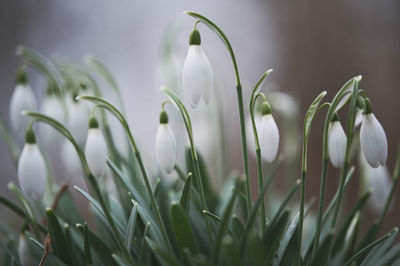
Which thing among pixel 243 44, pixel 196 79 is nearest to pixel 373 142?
pixel 196 79

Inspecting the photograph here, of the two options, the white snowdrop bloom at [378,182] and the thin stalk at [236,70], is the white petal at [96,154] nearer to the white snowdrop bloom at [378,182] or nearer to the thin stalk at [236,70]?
the thin stalk at [236,70]

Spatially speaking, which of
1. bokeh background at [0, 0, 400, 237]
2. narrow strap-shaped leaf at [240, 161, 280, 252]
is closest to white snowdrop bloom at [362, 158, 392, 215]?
narrow strap-shaped leaf at [240, 161, 280, 252]

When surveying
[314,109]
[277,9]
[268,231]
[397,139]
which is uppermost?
[277,9]

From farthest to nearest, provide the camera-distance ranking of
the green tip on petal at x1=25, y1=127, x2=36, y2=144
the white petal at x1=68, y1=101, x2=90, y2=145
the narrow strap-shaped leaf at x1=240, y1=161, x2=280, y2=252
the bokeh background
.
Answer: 1. the bokeh background
2. the white petal at x1=68, y1=101, x2=90, y2=145
3. the green tip on petal at x1=25, y1=127, x2=36, y2=144
4. the narrow strap-shaped leaf at x1=240, y1=161, x2=280, y2=252

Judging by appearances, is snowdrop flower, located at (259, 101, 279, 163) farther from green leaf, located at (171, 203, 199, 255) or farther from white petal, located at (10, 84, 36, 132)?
white petal, located at (10, 84, 36, 132)

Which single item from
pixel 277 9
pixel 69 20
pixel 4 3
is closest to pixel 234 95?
pixel 277 9

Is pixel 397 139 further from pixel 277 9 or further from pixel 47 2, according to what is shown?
pixel 47 2

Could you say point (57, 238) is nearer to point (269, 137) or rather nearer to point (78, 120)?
point (78, 120)
